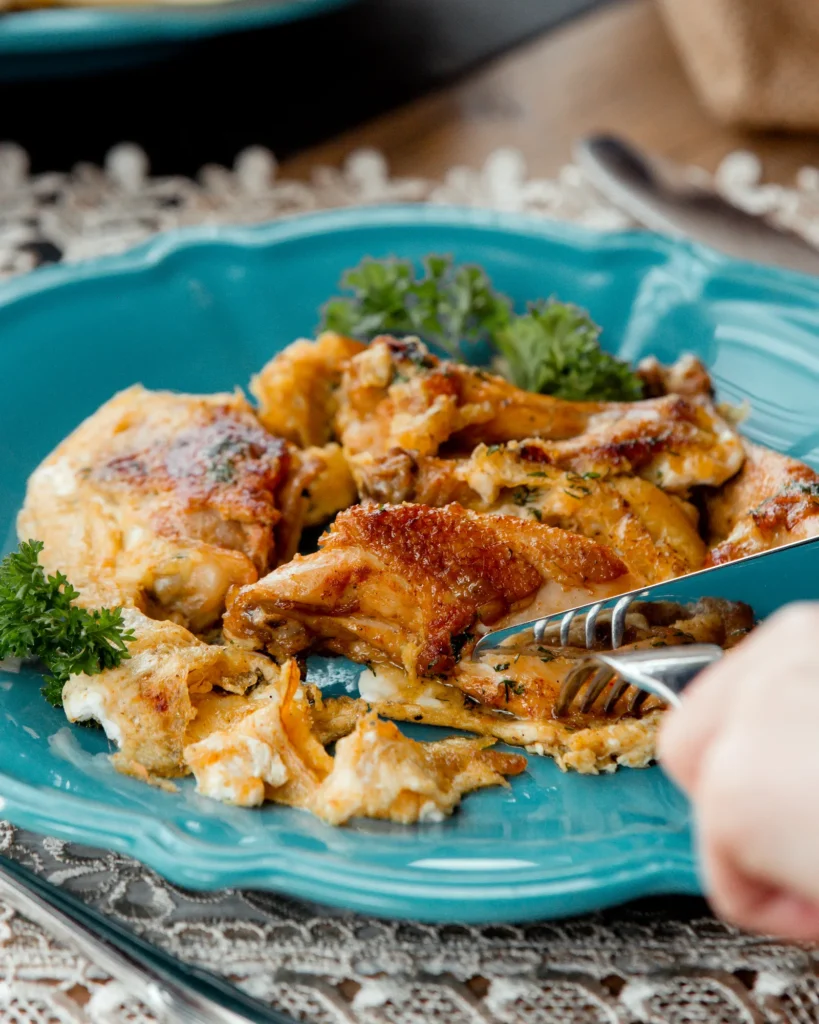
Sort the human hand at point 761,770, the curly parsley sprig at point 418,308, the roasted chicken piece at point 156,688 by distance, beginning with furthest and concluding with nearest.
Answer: the curly parsley sprig at point 418,308, the roasted chicken piece at point 156,688, the human hand at point 761,770

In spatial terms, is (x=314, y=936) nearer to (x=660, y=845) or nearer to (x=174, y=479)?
(x=660, y=845)

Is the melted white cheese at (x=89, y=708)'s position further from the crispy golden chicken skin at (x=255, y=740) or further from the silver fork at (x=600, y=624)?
the silver fork at (x=600, y=624)

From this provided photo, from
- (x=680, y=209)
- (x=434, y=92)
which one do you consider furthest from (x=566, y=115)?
(x=680, y=209)

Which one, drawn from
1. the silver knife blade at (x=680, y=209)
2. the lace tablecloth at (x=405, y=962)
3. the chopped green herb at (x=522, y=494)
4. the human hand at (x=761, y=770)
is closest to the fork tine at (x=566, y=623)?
the chopped green herb at (x=522, y=494)

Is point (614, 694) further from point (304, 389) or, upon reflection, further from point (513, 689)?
point (304, 389)

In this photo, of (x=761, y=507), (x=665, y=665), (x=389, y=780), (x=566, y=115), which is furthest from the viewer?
(x=566, y=115)

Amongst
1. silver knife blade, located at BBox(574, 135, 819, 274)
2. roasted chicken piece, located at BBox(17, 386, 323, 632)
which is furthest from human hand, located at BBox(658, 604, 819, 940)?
silver knife blade, located at BBox(574, 135, 819, 274)
